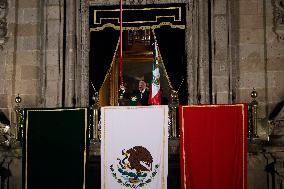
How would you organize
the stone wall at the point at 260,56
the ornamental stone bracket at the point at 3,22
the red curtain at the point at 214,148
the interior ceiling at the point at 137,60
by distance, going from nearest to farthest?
the red curtain at the point at 214,148
the stone wall at the point at 260,56
the ornamental stone bracket at the point at 3,22
the interior ceiling at the point at 137,60

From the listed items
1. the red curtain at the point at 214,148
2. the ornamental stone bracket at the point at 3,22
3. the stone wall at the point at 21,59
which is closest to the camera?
the red curtain at the point at 214,148

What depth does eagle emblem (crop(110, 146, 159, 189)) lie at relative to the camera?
7250mm

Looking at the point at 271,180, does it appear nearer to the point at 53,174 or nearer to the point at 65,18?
the point at 53,174

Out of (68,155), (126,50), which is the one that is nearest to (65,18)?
(126,50)

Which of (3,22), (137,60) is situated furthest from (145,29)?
(3,22)

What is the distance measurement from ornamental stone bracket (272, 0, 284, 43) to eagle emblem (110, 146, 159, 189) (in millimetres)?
3511

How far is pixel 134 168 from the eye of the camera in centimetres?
731

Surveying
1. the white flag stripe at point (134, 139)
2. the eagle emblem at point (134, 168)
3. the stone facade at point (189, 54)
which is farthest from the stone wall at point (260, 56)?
the eagle emblem at point (134, 168)

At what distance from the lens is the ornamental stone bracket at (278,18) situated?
861 cm

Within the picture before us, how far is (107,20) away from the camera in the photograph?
29.0ft

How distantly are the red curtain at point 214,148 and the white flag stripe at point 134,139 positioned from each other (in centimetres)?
35

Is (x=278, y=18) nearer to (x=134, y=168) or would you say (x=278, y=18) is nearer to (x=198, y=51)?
(x=198, y=51)

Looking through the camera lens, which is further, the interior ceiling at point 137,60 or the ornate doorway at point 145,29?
the interior ceiling at point 137,60

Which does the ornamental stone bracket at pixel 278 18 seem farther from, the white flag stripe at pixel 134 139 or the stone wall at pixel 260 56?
the white flag stripe at pixel 134 139
